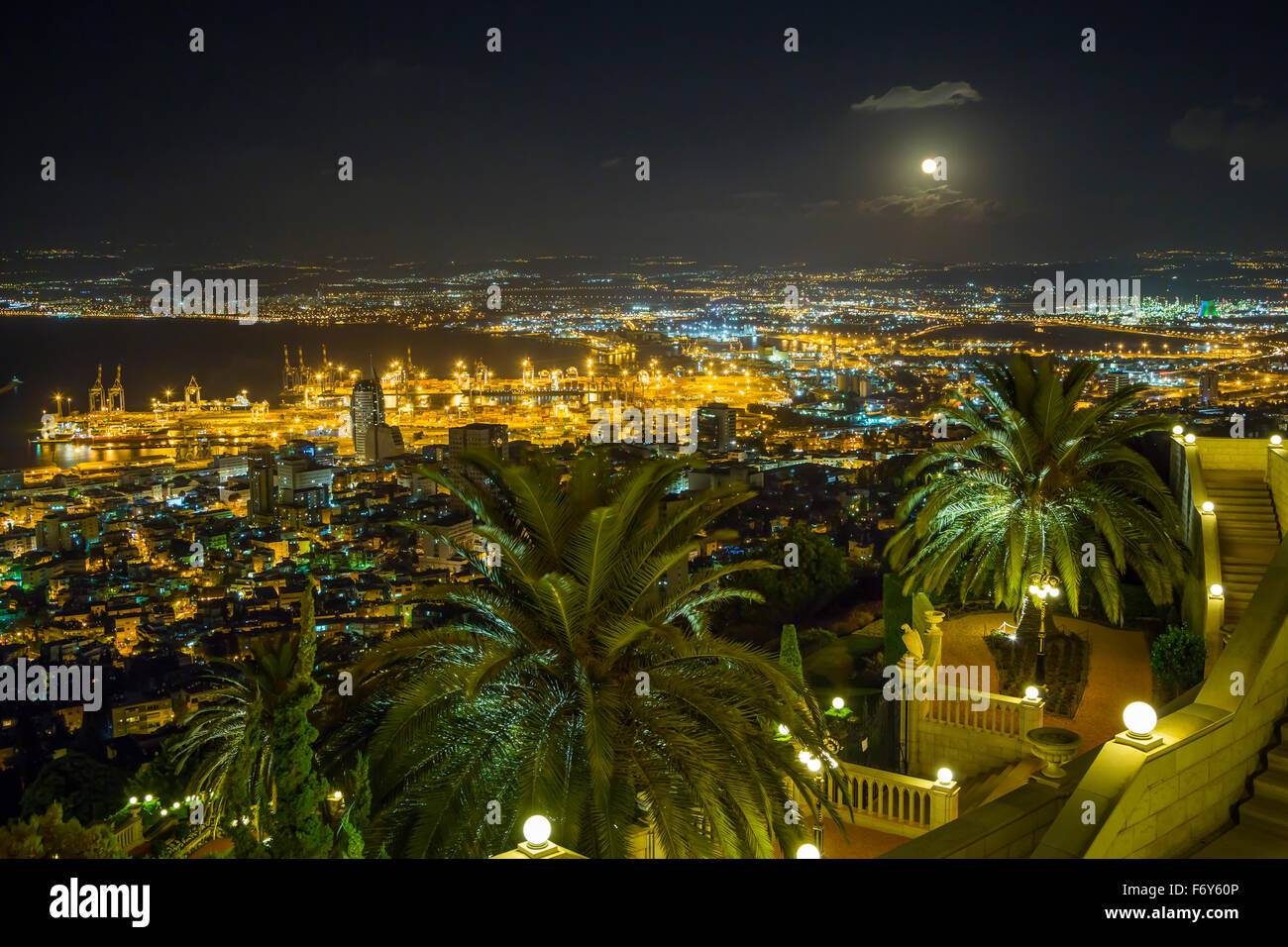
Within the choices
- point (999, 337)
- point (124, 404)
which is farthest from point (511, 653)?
point (124, 404)

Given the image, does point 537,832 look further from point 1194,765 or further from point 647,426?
point 647,426

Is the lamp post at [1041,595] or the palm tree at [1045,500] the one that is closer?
the lamp post at [1041,595]

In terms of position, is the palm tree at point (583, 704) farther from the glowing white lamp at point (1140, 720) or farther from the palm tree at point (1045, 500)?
the palm tree at point (1045, 500)

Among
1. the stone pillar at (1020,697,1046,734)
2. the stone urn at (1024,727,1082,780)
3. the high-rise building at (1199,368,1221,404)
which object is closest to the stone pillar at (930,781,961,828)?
the stone urn at (1024,727,1082,780)

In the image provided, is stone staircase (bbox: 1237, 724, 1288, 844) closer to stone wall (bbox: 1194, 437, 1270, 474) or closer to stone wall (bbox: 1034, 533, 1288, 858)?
stone wall (bbox: 1034, 533, 1288, 858)

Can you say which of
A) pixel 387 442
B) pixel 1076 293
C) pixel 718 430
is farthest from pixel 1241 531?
pixel 387 442

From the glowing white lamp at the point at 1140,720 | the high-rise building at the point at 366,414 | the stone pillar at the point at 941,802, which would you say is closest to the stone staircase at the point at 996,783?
the stone pillar at the point at 941,802
